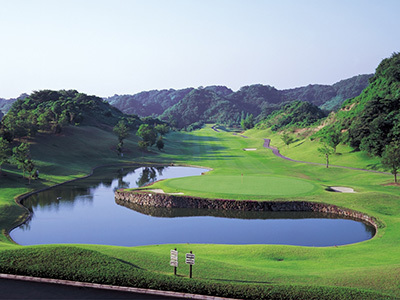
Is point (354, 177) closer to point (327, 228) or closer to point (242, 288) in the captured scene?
point (327, 228)

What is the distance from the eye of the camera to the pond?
35219 mm

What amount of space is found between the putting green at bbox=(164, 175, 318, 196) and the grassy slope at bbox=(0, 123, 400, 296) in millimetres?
140

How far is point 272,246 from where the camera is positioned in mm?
29422

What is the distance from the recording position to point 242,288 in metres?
17.8

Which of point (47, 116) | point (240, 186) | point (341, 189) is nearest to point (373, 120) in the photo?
point (341, 189)

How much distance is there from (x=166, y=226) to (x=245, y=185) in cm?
1741

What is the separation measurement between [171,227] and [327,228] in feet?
55.1

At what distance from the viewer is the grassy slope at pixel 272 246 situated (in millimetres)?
20125

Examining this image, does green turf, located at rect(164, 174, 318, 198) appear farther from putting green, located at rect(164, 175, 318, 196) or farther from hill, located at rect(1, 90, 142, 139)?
hill, located at rect(1, 90, 142, 139)

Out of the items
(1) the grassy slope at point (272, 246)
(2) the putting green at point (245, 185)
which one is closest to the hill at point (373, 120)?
(1) the grassy slope at point (272, 246)

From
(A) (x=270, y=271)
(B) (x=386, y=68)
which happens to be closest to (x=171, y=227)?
(A) (x=270, y=271)

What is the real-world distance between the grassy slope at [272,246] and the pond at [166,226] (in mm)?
3079

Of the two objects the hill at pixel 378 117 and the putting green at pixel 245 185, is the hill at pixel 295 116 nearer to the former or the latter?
the hill at pixel 378 117

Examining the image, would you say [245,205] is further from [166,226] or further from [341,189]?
[341,189]
